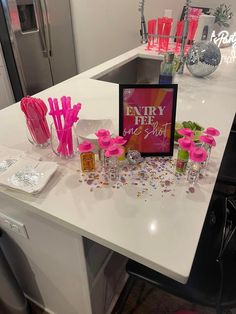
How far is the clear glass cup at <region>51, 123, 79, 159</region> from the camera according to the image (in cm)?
78

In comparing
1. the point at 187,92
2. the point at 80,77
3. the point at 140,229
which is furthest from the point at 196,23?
the point at 140,229

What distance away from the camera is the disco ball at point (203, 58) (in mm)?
1434

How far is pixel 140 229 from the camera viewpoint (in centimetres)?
57

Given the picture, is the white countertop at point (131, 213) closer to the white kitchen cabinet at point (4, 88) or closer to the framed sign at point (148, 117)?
the framed sign at point (148, 117)

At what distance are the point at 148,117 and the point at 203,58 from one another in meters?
0.96

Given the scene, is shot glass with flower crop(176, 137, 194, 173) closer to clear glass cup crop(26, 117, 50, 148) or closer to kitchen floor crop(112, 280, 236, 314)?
clear glass cup crop(26, 117, 50, 148)

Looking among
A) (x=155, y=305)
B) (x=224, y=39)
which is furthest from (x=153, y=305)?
(x=224, y=39)

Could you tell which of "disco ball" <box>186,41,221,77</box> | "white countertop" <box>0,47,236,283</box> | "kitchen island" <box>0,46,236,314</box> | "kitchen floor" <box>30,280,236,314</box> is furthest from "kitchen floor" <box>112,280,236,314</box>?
"disco ball" <box>186,41,221,77</box>

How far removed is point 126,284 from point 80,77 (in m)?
1.28

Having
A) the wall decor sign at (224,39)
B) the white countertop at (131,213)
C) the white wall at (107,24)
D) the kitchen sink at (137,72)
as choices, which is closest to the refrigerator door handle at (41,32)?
the white wall at (107,24)

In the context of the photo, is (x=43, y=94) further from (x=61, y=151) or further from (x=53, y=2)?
(x=53, y=2)

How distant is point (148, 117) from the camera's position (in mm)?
747

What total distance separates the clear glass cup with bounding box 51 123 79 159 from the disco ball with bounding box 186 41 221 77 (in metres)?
1.04

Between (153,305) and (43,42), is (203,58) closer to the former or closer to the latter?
(153,305)
